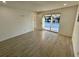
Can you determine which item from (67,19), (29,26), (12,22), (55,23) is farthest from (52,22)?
(12,22)

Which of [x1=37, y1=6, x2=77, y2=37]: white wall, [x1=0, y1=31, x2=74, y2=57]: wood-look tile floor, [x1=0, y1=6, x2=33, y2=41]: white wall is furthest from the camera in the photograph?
[x1=37, y1=6, x2=77, y2=37]: white wall

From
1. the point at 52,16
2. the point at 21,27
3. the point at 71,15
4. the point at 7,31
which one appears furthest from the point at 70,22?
the point at 7,31

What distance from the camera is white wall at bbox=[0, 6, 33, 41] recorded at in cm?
570

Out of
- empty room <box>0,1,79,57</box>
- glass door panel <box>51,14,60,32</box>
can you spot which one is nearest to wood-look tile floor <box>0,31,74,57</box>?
empty room <box>0,1,79,57</box>

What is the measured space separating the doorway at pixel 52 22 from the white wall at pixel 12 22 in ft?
8.48

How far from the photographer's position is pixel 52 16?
9508mm

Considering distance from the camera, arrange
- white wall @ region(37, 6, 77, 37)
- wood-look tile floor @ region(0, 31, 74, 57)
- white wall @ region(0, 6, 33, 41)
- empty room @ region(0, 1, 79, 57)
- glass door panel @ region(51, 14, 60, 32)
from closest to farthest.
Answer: wood-look tile floor @ region(0, 31, 74, 57) < empty room @ region(0, 1, 79, 57) < white wall @ region(0, 6, 33, 41) < white wall @ region(37, 6, 77, 37) < glass door panel @ region(51, 14, 60, 32)

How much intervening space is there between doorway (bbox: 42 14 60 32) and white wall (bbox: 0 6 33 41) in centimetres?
258

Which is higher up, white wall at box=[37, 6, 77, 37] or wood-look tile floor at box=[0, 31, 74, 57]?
white wall at box=[37, 6, 77, 37]

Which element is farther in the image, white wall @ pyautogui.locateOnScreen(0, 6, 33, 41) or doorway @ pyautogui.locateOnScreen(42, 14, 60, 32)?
doorway @ pyautogui.locateOnScreen(42, 14, 60, 32)

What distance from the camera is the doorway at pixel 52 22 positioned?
920 centimetres

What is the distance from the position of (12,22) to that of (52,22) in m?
4.70

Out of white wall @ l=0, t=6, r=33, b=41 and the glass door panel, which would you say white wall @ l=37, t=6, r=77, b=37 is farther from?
white wall @ l=0, t=6, r=33, b=41

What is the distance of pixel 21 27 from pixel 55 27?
4.02 m
